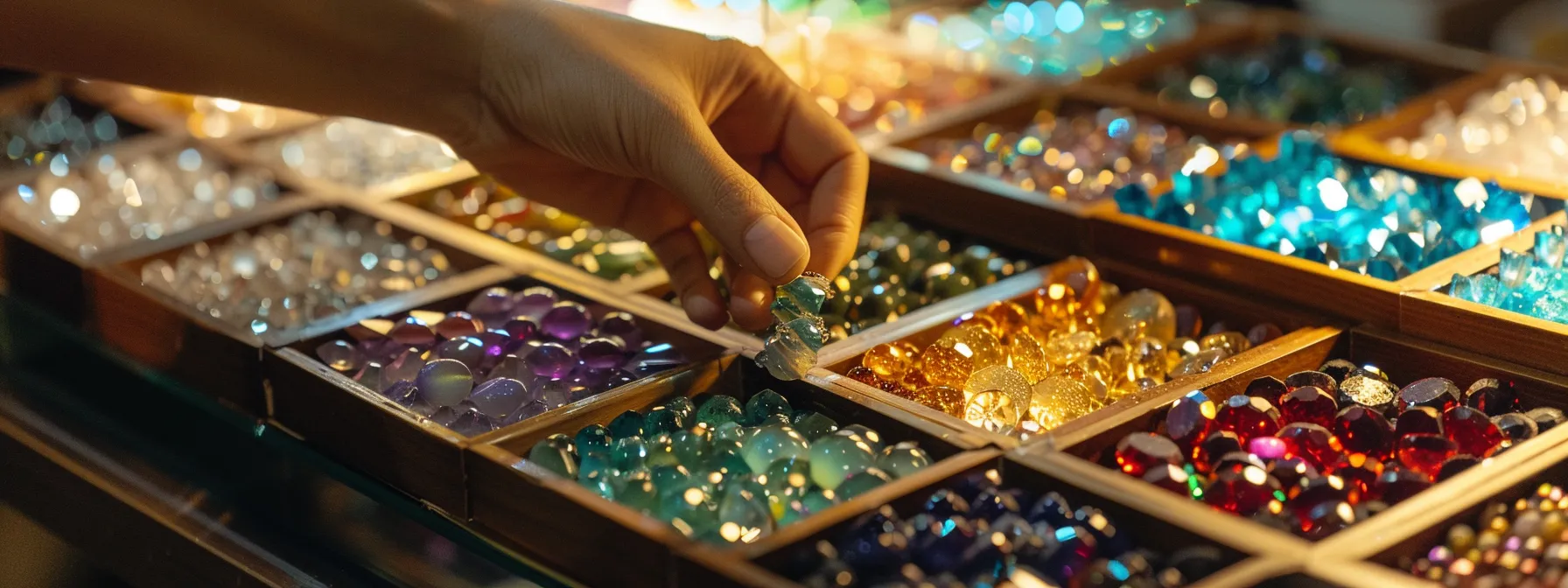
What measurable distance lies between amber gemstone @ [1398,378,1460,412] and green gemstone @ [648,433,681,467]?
64 centimetres

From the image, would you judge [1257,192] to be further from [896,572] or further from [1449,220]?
[896,572]

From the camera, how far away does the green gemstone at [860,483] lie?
3.92 feet

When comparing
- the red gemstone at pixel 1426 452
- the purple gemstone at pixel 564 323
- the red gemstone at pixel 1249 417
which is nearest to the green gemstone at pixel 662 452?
the purple gemstone at pixel 564 323

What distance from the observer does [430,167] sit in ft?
7.51

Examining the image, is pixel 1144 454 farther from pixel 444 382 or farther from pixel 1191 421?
pixel 444 382

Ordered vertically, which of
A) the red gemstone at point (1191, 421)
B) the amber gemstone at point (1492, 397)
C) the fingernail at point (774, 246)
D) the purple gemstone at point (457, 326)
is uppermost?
the amber gemstone at point (1492, 397)

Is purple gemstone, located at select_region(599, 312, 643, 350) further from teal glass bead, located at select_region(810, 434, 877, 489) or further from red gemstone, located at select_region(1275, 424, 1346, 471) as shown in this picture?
red gemstone, located at select_region(1275, 424, 1346, 471)

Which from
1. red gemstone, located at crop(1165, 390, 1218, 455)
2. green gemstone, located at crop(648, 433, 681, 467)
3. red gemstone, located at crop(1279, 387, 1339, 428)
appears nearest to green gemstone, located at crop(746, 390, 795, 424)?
green gemstone, located at crop(648, 433, 681, 467)

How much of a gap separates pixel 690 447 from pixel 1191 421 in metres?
0.42

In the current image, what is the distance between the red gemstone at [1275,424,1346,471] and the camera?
1.25 metres

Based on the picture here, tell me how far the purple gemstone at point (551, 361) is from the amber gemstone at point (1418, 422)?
2.52 ft

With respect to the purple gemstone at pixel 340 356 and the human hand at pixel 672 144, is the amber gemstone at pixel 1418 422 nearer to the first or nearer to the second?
the human hand at pixel 672 144

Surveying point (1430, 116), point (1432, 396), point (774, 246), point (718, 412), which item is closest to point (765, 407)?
point (718, 412)

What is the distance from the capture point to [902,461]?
1246mm
